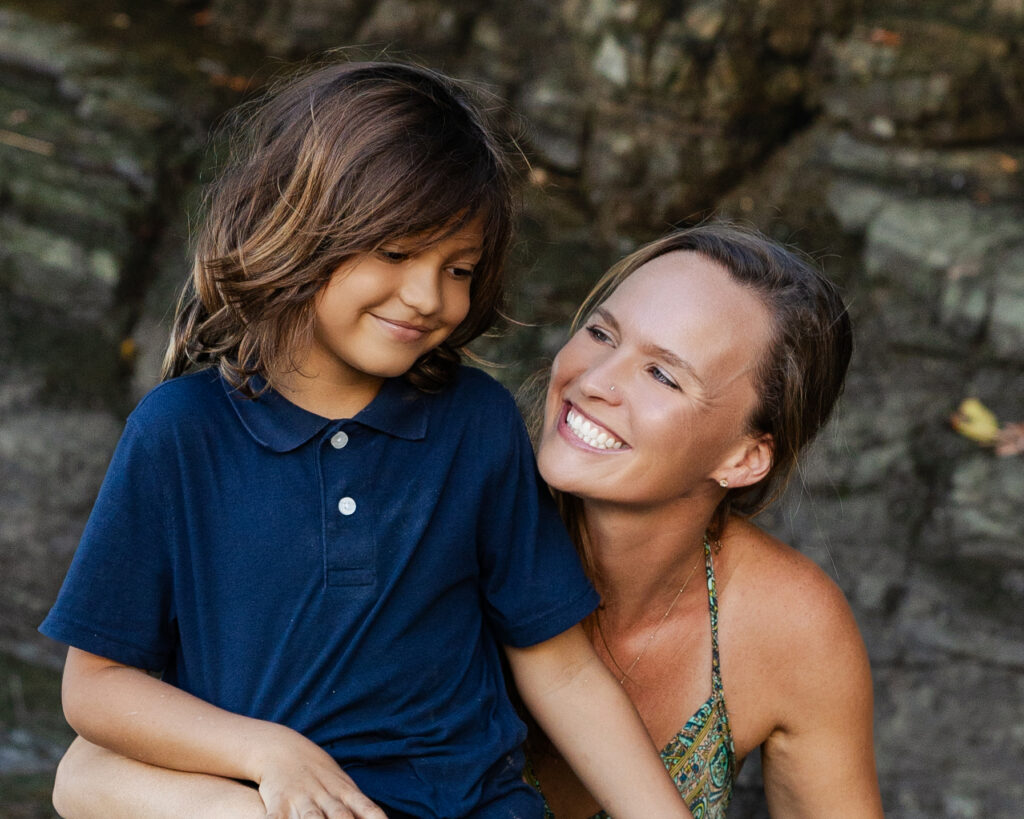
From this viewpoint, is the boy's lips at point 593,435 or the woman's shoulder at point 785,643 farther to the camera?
the woman's shoulder at point 785,643

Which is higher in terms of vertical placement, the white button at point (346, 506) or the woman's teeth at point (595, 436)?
the woman's teeth at point (595, 436)

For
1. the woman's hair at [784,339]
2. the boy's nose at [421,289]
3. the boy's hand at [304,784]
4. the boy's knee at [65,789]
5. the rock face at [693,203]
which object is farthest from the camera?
the rock face at [693,203]

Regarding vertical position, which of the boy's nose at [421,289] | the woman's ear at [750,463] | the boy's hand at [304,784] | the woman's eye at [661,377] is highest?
the boy's nose at [421,289]

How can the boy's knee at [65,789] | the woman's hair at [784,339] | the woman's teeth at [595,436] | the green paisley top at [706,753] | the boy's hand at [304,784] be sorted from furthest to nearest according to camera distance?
the green paisley top at [706,753] → the woman's hair at [784,339] → the woman's teeth at [595,436] → the boy's knee at [65,789] → the boy's hand at [304,784]

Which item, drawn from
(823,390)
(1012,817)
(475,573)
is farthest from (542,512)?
(1012,817)

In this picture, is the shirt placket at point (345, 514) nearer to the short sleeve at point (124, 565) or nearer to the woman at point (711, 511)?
the short sleeve at point (124, 565)

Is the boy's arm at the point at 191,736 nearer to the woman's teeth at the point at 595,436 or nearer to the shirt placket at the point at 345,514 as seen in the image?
the shirt placket at the point at 345,514

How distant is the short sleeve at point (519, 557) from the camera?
7.03ft

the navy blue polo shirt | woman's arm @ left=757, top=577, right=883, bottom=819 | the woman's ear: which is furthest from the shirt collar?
woman's arm @ left=757, top=577, right=883, bottom=819

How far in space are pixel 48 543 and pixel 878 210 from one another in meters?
3.18

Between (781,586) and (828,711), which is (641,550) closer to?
(781,586)

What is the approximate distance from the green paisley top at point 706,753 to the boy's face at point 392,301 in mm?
909

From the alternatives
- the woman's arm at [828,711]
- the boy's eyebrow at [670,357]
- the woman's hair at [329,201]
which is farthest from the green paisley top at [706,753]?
the woman's hair at [329,201]

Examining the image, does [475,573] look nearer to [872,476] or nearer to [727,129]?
[872,476]
